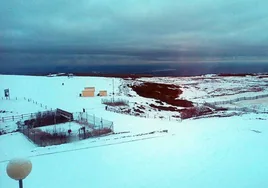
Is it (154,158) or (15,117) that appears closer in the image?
(154,158)

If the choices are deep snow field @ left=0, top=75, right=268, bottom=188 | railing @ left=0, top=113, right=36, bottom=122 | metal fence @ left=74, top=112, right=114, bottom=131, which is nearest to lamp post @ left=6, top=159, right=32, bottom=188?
deep snow field @ left=0, top=75, right=268, bottom=188

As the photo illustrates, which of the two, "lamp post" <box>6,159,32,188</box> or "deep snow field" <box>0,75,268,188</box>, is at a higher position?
"lamp post" <box>6,159,32,188</box>

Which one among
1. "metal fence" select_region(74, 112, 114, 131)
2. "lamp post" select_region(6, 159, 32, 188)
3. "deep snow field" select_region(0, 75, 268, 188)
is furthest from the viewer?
"metal fence" select_region(74, 112, 114, 131)

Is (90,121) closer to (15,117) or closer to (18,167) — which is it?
(15,117)

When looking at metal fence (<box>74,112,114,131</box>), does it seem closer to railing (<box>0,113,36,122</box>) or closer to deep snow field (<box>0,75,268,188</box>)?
deep snow field (<box>0,75,268,188</box>)

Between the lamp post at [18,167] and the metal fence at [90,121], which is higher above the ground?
the lamp post at [18,167]

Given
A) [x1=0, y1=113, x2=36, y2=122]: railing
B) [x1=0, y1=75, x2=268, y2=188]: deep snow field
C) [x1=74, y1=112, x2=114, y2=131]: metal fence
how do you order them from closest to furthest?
[x1=0, y1=75, x2=268, y2=188]: deep snow field
[x1=74, y1=112, x2=114, y2=131]: metal fence
[x1=0, y1=113, x2=36, y2=122]: railing

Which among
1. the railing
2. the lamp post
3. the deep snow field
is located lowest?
the deep snow field

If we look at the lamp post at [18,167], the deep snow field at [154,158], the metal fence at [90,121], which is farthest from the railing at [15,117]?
the lamp post at [18,167]

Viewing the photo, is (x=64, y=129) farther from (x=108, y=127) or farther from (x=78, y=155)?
(x=78, y=155)

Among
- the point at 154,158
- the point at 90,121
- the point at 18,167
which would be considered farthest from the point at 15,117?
the point at 18,167

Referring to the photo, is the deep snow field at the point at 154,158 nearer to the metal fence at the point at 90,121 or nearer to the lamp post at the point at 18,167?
the metal fence at the point at 90,121
